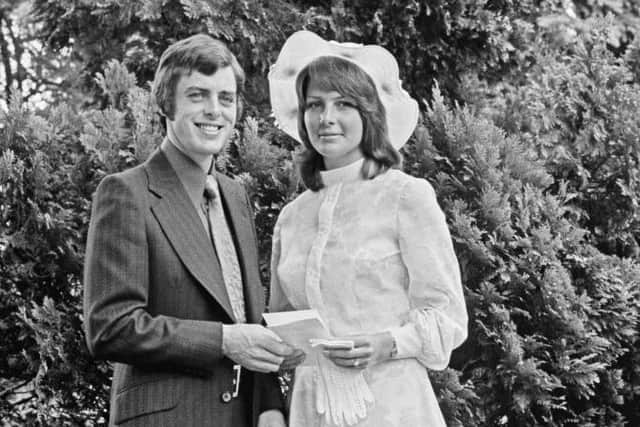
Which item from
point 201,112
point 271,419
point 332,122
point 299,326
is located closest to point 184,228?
point 201,112

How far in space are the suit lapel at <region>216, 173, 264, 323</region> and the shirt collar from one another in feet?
0.62

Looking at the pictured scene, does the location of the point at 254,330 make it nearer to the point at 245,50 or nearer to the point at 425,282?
the point at 425,282

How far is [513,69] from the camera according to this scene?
6316 millimetres

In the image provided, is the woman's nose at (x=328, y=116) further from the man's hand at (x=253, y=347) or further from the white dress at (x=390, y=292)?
the man's hand at (x=253, y=347)

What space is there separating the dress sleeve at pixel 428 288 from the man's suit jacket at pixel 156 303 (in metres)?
0.60

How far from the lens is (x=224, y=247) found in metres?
2.80

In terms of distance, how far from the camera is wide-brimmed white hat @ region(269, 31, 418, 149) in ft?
9.38

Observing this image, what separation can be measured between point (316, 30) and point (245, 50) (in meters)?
0.60

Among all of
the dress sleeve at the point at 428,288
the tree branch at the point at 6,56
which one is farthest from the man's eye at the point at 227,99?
the tree branch at the point at 6,56

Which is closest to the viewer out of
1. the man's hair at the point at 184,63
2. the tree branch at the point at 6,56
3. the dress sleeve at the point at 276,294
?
the man's hair at the point at 184,63

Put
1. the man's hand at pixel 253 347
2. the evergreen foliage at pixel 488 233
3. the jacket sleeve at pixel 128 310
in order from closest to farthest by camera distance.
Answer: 1. the jacket sleeve at pixel 128 310
2. the man's hand at pixel 253 347
3. the evergreen foliage at pixel 488 233

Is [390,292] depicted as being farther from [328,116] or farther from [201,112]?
[201,112]

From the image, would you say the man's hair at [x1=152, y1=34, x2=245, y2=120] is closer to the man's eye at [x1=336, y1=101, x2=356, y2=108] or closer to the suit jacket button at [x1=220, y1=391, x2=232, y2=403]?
the man's eye at [x1=336, y1=101, x2=356, y2=108]

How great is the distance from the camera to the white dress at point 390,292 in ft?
8.44
